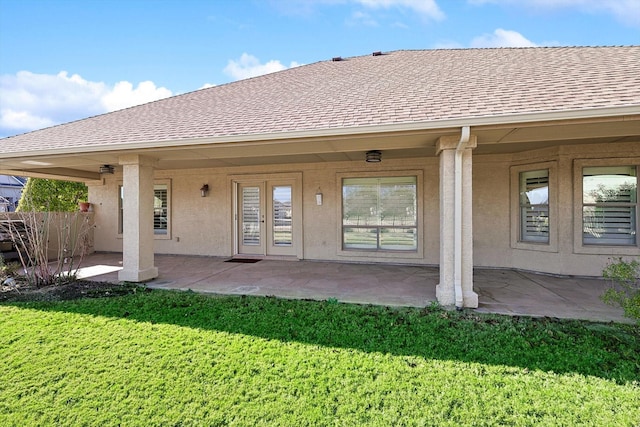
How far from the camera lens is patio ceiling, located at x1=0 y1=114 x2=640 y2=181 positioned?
445 centimetres

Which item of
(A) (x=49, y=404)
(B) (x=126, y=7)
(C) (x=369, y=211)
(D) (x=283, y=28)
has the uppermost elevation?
(D) (x=283, y=28)

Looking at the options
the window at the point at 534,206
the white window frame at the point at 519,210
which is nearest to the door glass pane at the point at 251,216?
the white window frame at the point at 519,210

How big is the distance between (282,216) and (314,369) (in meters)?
6.63

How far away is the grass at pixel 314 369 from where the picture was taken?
8.39 feet

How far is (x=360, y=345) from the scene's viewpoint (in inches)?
142

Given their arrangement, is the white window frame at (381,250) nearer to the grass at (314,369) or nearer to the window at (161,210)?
the grass at (314,369)

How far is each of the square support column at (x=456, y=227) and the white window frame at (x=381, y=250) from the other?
133 inches

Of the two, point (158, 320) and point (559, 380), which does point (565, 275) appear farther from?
point (158, 320)

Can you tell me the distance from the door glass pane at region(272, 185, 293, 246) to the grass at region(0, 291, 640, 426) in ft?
15.9

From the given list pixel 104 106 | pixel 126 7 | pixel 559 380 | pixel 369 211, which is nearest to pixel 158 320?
pixel 559 380

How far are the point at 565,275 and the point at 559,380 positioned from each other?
16.5ft

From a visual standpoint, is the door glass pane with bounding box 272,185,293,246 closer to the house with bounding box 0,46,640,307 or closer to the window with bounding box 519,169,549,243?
the house with bounding box 0,46,640,307

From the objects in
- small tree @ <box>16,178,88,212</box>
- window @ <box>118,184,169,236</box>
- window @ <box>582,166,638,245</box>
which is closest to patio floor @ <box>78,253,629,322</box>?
window @ <box>582,166,638,245</box>

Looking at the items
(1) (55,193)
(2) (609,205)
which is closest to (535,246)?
(2) (609,205)
